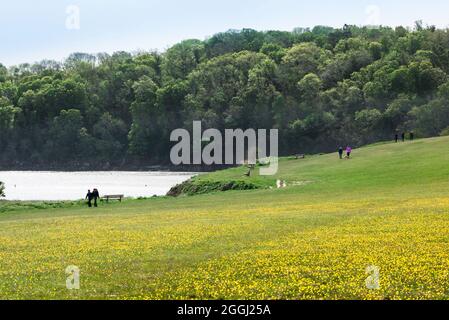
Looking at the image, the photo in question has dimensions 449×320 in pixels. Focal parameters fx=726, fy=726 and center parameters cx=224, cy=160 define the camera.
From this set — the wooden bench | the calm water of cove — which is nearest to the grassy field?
the wooden bench

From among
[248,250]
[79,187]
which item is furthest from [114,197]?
[79,187]

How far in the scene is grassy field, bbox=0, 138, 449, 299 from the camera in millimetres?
20172

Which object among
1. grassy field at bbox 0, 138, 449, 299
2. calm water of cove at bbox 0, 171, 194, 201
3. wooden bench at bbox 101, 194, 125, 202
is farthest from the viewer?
calm water of cove at bbox 0, 171, 194, 201

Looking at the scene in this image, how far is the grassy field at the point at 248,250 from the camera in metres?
20.2

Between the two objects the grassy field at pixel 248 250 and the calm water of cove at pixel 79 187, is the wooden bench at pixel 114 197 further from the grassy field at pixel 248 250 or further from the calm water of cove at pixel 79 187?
the calm water of cove at pixel 79 187

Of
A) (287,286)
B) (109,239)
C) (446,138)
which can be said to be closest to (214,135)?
(446,138)

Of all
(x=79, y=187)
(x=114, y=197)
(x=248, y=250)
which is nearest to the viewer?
(x=248, y=250)

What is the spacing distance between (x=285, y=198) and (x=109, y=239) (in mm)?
25874

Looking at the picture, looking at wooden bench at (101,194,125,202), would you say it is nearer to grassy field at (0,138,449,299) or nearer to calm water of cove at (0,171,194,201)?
grassy field at (0,138,449,299)

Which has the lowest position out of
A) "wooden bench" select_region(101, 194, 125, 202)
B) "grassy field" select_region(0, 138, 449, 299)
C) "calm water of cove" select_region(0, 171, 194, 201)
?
"calm water of cove" select_region(0, 171, 194, 201)

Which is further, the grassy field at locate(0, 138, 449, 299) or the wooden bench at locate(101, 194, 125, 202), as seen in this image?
the wooden bench at locate(101, 194, 125, 202)

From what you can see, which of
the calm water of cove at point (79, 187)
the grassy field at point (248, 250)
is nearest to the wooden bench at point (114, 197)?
the grassy field at point (248, 250)

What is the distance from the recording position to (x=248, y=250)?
27.2m

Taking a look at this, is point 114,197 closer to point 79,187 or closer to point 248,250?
point 248,250
